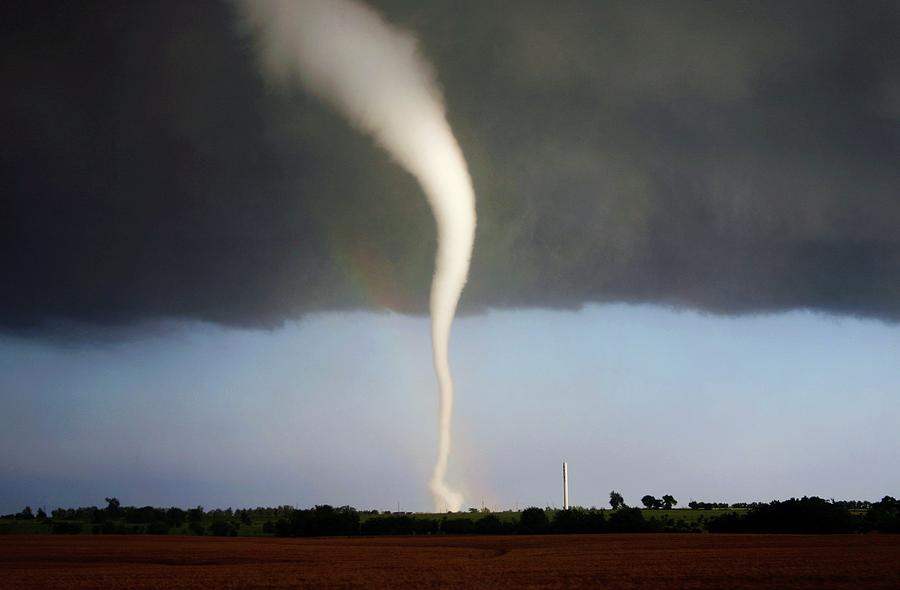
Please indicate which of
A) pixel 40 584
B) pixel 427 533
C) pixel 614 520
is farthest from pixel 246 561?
pixel 614 520

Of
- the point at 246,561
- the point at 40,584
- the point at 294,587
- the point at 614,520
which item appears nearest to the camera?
the point at 294,587

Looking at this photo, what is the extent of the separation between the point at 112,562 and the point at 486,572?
3626 centimetres

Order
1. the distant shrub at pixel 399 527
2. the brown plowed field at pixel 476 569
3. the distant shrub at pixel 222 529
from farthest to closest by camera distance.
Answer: the distant shrub at pixel 222 529 < the distant shrub at pixel 399 527 < the brown plowed field at pixel 476 569

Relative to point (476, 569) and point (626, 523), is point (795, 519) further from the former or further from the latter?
point (476, 569)

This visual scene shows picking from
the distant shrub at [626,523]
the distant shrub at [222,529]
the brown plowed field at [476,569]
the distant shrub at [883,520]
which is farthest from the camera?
the distant shrub at [222,529]

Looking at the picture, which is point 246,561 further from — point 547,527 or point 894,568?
point 547,527

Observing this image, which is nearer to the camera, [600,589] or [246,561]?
[600,589]

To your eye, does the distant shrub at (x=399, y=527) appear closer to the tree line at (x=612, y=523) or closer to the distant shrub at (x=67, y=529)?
the tree line at (x=612, y=523)

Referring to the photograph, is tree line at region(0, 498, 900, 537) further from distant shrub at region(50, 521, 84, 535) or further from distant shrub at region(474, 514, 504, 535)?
distant shrub at region(50, 521, 84, 535)

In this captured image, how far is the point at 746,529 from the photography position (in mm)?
134375

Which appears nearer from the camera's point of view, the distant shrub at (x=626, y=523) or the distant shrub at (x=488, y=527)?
the distant shrub at (x=626, y=523)

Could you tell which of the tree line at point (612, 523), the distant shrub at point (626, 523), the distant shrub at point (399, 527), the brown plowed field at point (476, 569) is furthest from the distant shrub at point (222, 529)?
the brown plowed field at point (476, 569)

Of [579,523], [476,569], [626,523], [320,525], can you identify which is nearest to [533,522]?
[579,523]

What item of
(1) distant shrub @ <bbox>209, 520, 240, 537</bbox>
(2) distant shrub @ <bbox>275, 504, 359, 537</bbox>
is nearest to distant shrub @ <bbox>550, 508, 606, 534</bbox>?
(2) distant shrub @ <bbox>275, 504, 359, 537</bbox>
